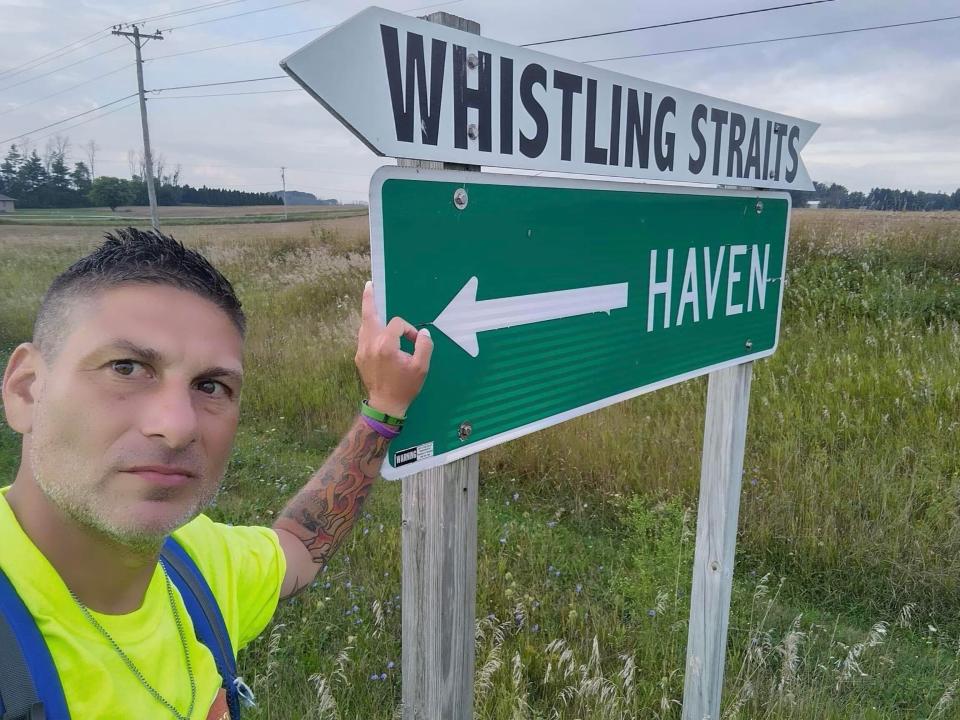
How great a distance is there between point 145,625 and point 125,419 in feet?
1.31

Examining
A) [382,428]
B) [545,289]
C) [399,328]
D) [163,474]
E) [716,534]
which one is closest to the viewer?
[163,474]

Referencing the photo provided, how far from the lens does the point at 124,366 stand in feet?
3.28

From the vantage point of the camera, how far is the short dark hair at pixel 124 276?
3.44ft

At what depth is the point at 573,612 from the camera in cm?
290

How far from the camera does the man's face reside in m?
0.97

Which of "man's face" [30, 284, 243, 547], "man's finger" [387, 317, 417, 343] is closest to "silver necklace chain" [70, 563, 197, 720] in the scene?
"man's face" [30, 284, 243, 547]

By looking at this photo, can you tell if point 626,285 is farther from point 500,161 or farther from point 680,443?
point 680,443

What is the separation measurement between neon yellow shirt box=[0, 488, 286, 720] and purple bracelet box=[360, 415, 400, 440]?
1.57ft

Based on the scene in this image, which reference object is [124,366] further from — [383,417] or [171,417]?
[383,417]

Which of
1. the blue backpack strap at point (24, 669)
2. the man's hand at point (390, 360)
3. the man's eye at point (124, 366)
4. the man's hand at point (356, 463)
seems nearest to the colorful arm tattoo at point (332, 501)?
the man's hand at point (356, 463)

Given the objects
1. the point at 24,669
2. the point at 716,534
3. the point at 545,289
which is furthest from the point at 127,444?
the point at 716,534

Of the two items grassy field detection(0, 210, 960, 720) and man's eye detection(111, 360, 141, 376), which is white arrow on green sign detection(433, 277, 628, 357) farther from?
grassy field detection(0, 210, 960, 720)

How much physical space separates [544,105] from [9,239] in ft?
88.9

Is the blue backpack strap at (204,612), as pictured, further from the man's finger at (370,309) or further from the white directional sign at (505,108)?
the white directional sign at (505,108)
